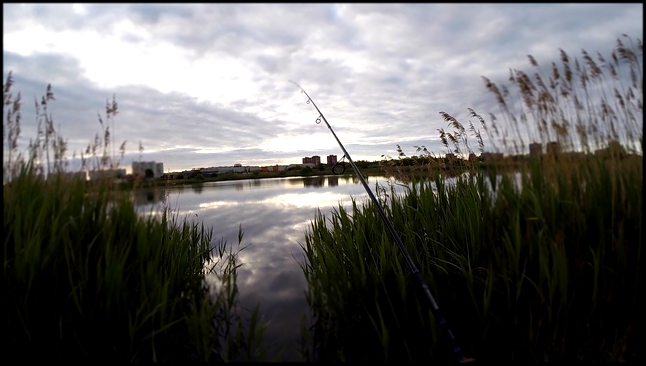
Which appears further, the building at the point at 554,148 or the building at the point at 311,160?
the building at the point at 311,160

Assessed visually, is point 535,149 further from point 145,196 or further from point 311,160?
point 311,160

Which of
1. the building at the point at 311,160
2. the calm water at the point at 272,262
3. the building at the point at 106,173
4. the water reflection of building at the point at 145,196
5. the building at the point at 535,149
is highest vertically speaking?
the building at the point at 311,160

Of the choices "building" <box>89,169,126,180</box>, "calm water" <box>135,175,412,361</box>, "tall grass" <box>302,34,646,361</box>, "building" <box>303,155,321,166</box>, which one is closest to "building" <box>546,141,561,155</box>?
"tall grass" <box>302,34,646,361</box>

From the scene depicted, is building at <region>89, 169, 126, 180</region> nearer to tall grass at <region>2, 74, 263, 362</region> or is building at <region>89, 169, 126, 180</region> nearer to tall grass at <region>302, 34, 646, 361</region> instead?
tall grass at <region>2, 74, 263, 362</region>

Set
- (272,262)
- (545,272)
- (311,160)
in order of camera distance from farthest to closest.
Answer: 1. (311,160)
2. (272,262)
3. (545,272)

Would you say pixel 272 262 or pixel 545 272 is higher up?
pixel 545 272

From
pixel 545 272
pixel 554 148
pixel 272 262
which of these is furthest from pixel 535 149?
pixel 272 262

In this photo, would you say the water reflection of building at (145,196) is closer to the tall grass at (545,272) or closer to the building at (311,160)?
the tall grass at (545,272)

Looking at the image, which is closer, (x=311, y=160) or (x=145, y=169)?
(x=145, y=169)

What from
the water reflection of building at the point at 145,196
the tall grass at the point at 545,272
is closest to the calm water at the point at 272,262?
the water reflection of building at the point at 145,196

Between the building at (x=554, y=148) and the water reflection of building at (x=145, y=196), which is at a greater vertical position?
the building at (x=554, y=148)

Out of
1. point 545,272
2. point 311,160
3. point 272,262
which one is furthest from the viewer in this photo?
point 311,160

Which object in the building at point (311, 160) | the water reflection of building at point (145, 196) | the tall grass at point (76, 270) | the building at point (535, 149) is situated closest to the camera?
the tall grass at point (76, 270)

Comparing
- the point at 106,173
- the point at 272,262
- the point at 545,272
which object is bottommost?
the point at 272,262
